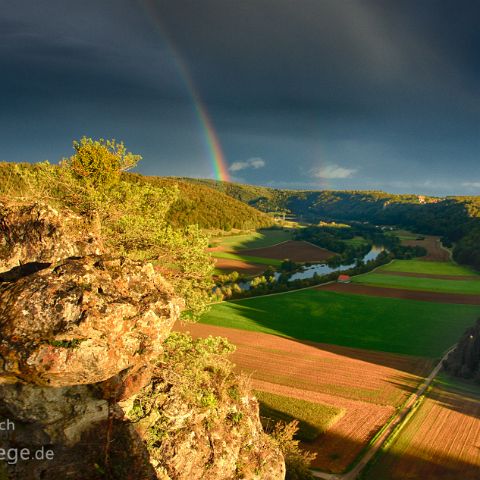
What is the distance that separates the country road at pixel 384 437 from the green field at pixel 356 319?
1174cm

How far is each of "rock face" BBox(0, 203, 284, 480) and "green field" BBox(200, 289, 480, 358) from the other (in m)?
45.3

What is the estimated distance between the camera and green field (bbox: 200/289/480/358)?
176 ft

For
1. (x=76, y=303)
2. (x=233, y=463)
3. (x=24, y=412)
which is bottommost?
(x=233, y=463)

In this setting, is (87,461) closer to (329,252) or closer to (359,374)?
(359,374)

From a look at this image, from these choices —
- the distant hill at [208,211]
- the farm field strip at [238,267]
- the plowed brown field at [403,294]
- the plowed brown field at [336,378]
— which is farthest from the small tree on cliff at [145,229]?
the distant hill at [208,211]

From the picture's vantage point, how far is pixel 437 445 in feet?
89.1

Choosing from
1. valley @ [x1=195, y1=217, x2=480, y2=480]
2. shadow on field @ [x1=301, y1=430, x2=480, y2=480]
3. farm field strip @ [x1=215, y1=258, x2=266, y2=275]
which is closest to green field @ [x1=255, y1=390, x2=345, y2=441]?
valley @ [x1=195, y1=217, x2=480, y2=480]

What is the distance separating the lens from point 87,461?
1048cm

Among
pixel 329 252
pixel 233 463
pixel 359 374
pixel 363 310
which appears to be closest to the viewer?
pixel 233 463

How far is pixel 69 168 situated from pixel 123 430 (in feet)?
42.3

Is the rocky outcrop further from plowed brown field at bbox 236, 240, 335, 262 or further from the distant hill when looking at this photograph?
the distant hill

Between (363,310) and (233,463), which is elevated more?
(233,463)

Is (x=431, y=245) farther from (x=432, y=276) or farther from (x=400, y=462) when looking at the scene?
(x=400, y=462)

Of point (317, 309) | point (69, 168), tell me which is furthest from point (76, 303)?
point (317, 309)
